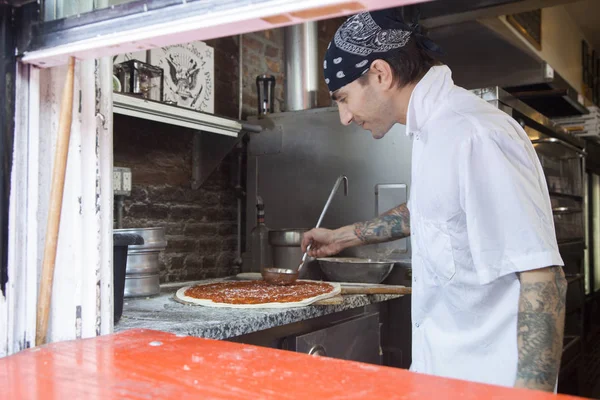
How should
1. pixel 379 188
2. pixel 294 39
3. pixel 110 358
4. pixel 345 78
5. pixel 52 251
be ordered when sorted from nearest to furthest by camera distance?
pixel 110 358
pixel 52 251
pixel 345 78
pixel 379 188
pixel 294 39

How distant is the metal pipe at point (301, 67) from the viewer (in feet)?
11.6

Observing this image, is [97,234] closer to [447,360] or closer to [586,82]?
[447,360]

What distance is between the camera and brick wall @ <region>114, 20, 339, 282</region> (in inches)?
114

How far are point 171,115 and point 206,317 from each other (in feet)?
3.72

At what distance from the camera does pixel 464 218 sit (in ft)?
4.63

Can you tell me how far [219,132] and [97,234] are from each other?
1.76 meters

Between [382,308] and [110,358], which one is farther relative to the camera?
[382,308]

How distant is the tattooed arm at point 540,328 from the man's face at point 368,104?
691 mm

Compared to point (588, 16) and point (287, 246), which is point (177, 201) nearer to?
point (287, 246)

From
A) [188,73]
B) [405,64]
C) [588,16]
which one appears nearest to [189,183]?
[188,73]

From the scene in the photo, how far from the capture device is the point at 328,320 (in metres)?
2.28

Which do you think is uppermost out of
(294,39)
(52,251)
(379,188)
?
(294,39)

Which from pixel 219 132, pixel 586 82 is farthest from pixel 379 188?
pixel 586 82

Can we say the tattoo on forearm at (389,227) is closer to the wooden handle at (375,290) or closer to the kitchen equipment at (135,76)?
the wooden handle at (375,290)
